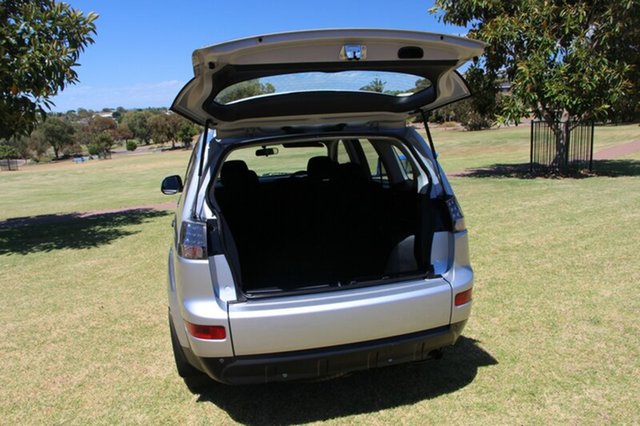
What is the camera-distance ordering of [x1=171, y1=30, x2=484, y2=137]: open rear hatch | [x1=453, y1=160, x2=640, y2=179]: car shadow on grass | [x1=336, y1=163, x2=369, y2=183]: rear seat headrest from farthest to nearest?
1. [x1=453, y1=160, x2=640, y2=179]: car shadow on grass
2. [x1=336, y1=163, x2=369, y2=183]: rear seat headrest
3. [x1=171, y1=30, x2=484, y2=137]: open rear hatch

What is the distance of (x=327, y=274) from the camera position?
13.6 ft

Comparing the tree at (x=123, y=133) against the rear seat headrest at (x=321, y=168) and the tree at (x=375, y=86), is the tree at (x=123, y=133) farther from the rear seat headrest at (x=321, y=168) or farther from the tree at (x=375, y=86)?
the tree at (x=375, y=86)

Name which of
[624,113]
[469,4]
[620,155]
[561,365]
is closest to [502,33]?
[469,4]

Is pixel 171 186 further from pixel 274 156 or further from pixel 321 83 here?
pixel 274 156

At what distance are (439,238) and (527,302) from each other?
213 centimetres

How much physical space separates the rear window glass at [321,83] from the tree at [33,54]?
730 cm

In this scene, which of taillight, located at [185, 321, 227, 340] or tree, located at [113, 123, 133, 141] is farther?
tree, located at [113, 123, 133, 141]

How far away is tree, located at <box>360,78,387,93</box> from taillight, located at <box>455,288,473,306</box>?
1.39 meters

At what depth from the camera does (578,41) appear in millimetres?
13898

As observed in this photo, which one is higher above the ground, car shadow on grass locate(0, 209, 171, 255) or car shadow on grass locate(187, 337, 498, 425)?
car shadow on grass locate(187, 337, 498, 425)

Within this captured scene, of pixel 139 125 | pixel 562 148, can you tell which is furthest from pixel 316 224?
pixel 139 125

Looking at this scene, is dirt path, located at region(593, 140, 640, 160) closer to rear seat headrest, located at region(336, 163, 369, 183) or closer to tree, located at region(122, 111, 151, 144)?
rear seat headrest, located at region(336, 163, 369, 183)

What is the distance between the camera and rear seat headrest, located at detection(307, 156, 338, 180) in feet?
16.4

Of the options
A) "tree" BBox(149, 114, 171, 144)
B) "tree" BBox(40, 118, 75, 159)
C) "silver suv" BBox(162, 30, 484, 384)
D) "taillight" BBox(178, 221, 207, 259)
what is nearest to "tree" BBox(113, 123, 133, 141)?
"tree" BBox(40, 118, 75, 159)
